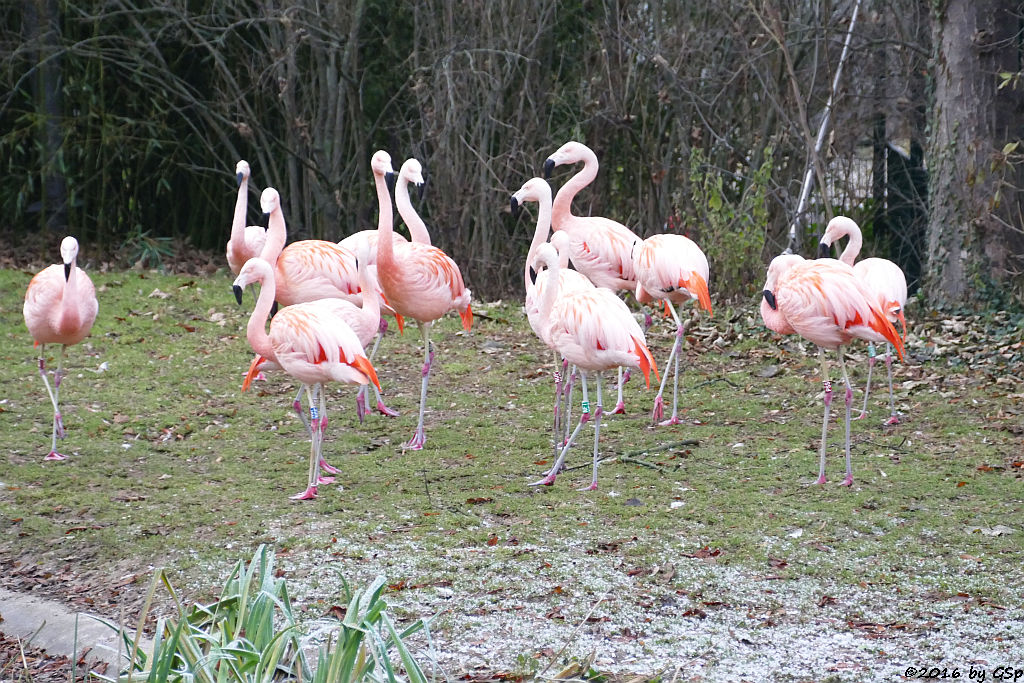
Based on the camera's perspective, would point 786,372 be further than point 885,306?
Yes

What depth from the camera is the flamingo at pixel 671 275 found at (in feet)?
19.2

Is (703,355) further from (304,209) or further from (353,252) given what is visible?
(304,209)

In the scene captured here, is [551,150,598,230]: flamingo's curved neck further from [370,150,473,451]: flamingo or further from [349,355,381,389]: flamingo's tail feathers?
[349,355,381,389]: flamingo's tail feathers

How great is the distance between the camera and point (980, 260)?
7797 millimetres

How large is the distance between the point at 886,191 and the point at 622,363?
5797 mm

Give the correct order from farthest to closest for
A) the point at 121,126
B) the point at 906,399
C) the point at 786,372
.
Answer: the point at 121,126
the point at 786,372
the point at 906,399

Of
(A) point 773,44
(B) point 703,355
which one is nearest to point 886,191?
(A) point 773,44

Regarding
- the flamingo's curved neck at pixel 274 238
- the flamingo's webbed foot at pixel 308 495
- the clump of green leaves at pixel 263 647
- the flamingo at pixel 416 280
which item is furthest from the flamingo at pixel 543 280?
the clump of green leaves at pixel 263 647

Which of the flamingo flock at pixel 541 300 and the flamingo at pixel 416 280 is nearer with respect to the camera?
the flamingo flock at pixel 541 300

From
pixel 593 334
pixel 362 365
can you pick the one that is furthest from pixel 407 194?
pixel 593 334

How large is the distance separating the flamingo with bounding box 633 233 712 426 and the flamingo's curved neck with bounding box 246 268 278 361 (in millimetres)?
2064

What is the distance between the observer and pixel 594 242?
6.34 meters

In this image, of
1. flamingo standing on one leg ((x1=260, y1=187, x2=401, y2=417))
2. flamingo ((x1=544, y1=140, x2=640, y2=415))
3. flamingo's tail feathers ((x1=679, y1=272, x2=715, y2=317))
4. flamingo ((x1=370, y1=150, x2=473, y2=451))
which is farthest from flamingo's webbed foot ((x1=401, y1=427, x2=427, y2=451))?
flamingo's tail feathers ((x1=679, y1=272, x2=715, y2=317))

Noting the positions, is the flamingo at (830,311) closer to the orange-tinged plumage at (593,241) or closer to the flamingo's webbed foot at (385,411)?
the orange-tinged plumage at (593,241)
